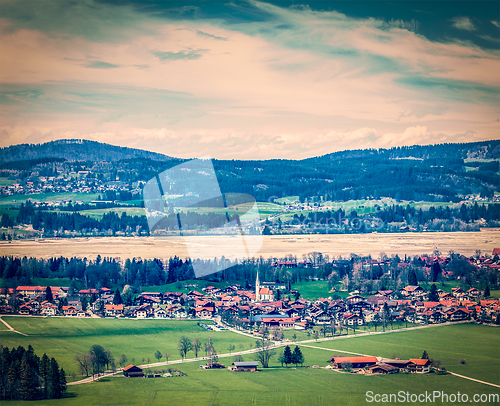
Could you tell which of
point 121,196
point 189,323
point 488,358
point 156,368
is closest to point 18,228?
point 121,196

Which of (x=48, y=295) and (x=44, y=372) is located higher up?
(x=48, y=295)

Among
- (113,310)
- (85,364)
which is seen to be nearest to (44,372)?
(85,364)

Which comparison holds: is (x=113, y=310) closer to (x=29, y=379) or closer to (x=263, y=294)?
(x=263, y=294)

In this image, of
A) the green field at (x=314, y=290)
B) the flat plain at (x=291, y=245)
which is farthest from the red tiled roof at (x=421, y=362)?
the flat plain at (x=291, y=245)

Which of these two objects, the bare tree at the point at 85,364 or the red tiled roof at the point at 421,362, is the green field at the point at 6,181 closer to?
the bare tree at the point at 85,364

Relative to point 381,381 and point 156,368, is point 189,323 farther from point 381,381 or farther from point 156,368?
point 381,381

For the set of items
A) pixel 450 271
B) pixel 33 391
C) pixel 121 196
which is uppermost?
pixel 121 196

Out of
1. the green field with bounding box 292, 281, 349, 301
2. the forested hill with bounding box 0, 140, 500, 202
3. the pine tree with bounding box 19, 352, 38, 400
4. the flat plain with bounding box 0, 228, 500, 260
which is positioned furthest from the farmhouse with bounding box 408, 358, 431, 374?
the forested hill with bounding box 0, 140, 500, 202
